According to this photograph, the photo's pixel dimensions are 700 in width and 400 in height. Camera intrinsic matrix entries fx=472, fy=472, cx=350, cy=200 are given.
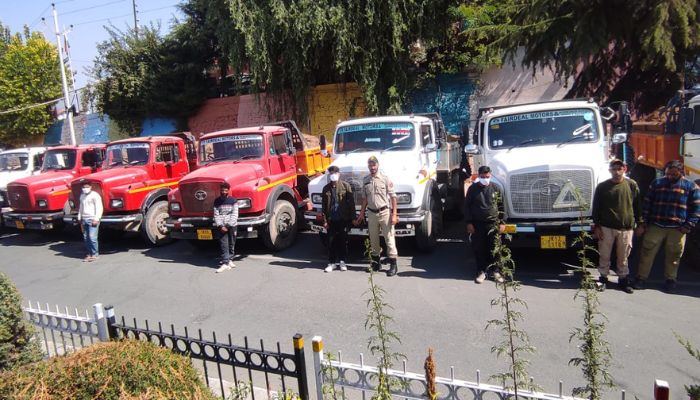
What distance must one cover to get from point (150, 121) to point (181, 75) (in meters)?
3.06

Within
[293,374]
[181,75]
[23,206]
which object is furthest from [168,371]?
[181,75]

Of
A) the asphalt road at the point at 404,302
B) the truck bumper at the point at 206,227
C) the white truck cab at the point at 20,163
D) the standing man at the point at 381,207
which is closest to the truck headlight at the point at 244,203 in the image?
the truck bumper at the point at 206,227

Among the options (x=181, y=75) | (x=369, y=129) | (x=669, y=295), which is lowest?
(x=669, y=295)

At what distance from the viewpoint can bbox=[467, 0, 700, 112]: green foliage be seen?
971 centimetres

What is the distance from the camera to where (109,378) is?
8.78 ft

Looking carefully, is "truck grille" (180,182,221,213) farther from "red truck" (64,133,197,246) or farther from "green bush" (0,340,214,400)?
"green bush" (0,340,214,400)

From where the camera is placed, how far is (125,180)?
1012cm

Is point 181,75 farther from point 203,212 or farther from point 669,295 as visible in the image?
point 669,295

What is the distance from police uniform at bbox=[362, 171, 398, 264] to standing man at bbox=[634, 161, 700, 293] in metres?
3.31

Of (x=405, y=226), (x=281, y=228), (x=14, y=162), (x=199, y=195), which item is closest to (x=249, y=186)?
(x=199, y=195)

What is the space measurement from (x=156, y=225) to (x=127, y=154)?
2006 mm

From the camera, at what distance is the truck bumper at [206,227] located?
848cm

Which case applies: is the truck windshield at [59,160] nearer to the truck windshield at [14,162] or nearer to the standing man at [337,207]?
the truck windshield at [14,162]

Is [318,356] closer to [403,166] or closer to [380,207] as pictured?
[380,207]
